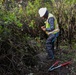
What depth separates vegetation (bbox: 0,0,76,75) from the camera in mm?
6953

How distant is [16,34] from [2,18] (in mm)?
610

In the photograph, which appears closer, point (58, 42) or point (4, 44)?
point (4, 44)

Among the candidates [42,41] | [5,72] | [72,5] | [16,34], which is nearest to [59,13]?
[72,5]

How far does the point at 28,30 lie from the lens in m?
9.48

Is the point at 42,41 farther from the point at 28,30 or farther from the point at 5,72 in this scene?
the point at 5,72

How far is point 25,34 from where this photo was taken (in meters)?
7.97

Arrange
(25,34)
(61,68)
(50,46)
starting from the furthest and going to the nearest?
1. (50,46)
2. (25,34)
3. (61,68)

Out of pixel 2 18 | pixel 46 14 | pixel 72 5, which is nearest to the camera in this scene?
pixel 2 18

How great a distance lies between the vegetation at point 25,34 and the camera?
695cm

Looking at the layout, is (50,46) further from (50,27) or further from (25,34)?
(25,34)

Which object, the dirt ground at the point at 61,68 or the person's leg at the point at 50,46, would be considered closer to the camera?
the dirt ground at the point at 61,68

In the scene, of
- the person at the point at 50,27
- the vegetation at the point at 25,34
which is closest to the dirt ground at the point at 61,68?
the vegetation at the point at 25,34

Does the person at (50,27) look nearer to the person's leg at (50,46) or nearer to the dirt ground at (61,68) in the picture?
the person's leg at (50,46)

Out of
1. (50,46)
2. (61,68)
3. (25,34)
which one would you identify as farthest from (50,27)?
(61,68)
